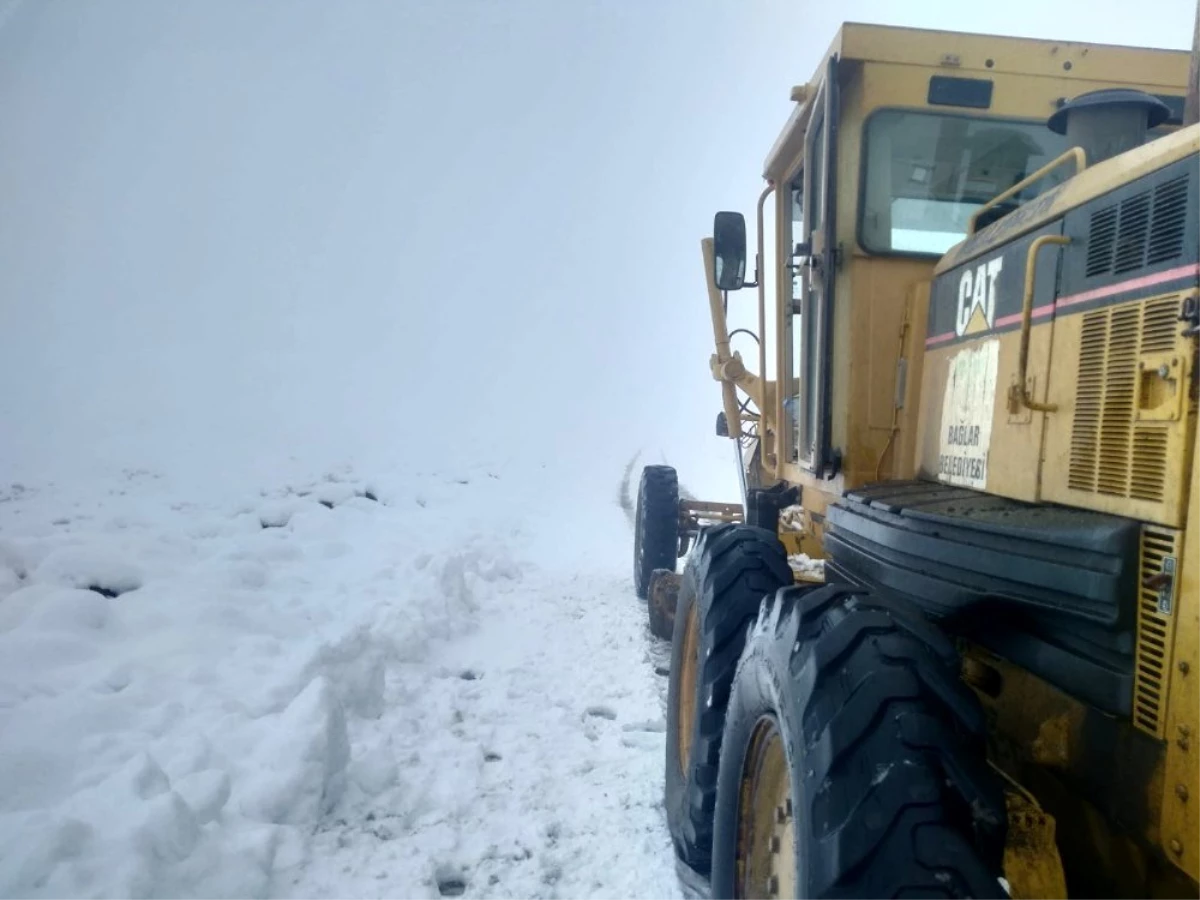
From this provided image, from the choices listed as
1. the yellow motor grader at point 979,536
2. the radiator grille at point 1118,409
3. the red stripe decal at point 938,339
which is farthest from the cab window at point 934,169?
the radiator grille at point 1118,409

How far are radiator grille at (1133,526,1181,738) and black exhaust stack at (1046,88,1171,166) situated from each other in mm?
1458

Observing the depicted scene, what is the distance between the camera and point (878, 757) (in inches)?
62.1

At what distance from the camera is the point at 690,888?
2.91m

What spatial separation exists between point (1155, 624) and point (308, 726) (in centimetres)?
314

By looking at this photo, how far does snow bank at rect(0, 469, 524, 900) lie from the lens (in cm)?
273

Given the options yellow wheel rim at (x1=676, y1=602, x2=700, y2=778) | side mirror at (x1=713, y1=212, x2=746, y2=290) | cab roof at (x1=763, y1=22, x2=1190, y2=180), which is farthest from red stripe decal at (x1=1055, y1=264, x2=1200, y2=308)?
side mirror at (x1=713, y1=212, x2=746, y2=290)

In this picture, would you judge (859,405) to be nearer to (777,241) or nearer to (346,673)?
(777,241)

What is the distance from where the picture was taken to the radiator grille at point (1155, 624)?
1431 millimetres

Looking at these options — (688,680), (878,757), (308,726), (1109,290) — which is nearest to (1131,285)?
(1109,290)

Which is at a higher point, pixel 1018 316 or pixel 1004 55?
pixel 1004 55

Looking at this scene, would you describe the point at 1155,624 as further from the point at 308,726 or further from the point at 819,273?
the point at 308,726

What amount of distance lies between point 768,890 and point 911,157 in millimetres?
2692

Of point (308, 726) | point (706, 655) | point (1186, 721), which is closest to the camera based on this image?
point (1186, 721)

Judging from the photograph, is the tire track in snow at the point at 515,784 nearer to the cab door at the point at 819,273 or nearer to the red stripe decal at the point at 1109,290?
the cab door at the point at 819,273
